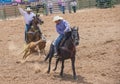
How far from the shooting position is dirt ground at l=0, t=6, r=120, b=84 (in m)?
10.8

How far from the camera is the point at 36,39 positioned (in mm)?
14398

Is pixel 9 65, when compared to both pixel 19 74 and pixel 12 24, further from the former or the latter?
pixel 12 24

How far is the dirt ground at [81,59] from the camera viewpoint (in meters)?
10.8

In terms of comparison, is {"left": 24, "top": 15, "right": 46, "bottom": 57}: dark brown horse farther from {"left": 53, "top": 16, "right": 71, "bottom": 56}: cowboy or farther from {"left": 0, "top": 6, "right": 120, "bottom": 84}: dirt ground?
{"left": 53, "top": 16, "right": 71, "bottom": 56}: cowboy

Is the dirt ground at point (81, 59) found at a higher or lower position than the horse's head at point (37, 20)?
lower

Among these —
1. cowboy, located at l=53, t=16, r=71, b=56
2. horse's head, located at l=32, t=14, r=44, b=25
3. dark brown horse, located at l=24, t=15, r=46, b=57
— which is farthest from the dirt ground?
horse's head, located at l=32, t=14, r=44, b=25

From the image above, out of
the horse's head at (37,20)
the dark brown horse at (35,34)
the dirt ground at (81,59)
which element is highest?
the horse's head at (37,20)

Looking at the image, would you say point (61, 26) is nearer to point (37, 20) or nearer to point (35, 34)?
point (37, 20)

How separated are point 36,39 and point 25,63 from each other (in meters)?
1.36

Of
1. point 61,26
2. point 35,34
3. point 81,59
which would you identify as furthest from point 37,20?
point 61,26

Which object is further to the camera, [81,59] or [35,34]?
[35,34]

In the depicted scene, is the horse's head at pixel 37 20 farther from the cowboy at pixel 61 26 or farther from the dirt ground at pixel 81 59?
the cowboy at pixel 61 26

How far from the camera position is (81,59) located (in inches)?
535

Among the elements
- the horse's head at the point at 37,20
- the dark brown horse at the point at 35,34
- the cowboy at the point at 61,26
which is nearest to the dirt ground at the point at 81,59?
the dark brown horse at the point at 35,34
